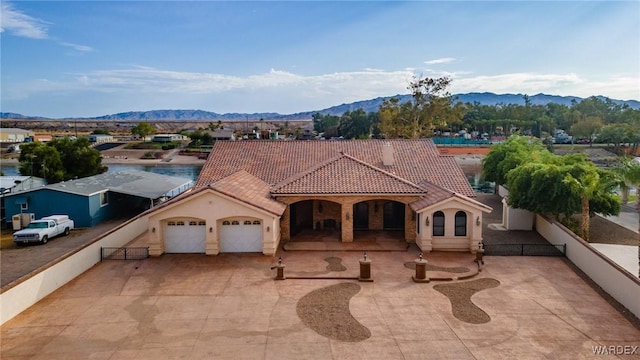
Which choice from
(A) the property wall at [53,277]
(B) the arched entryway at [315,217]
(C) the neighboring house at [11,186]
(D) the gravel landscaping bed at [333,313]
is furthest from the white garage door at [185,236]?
(C) the neighboring house at [11,186]

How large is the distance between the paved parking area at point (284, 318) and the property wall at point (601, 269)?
2.19ft

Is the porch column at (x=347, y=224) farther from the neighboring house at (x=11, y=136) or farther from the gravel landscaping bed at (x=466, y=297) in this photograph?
the neighboring house at (x=11, y=136)

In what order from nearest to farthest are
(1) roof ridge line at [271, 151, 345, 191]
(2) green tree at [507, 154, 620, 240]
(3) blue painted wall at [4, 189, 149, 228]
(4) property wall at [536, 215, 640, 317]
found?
(4) property wall at [536, 215, 640, 317], (2) green tree at [507, 154, 620, 240], (1) roof ridge line at [271, 151, 345, 191], (3) blue painted wall at [4, 189, 149, 228]

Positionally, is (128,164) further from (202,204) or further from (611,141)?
(611,141)

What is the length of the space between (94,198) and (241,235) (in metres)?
15.2

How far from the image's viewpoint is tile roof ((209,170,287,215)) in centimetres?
2316

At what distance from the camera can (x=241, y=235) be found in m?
23.8

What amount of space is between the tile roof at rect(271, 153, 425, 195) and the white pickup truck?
14.7 m

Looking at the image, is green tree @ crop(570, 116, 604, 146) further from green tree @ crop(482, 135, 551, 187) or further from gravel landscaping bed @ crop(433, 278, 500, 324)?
gravel landscaping bed @ crop(433, 278, 500, 324)

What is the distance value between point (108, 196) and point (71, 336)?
22.0m

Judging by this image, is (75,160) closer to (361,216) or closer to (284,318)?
(361,216)

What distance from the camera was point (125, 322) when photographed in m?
16.0

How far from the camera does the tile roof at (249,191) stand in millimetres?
23156

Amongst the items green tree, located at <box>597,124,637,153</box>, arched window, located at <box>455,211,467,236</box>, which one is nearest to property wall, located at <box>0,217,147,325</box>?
arched window, located at <box>455,211,467,236</box>
